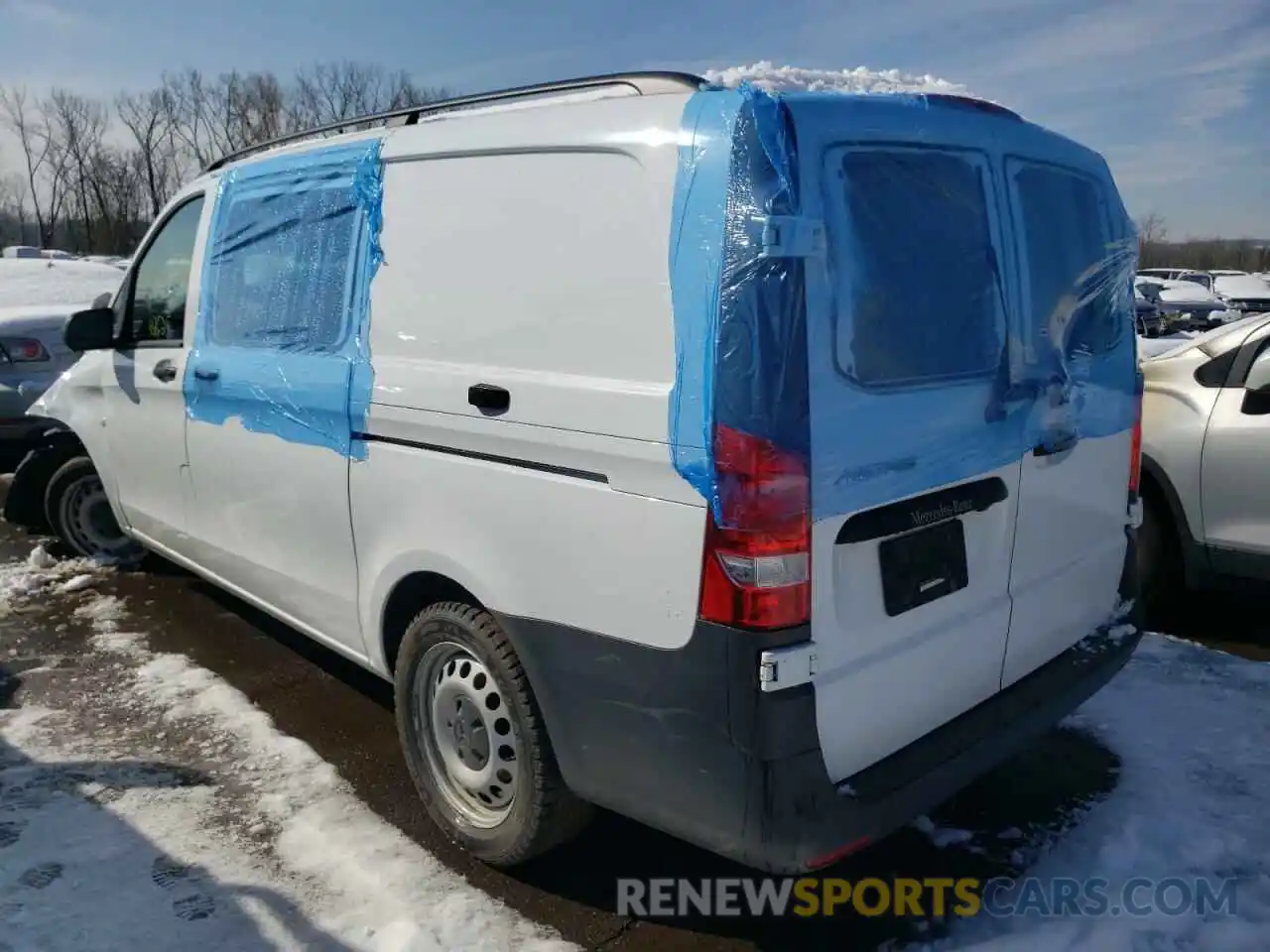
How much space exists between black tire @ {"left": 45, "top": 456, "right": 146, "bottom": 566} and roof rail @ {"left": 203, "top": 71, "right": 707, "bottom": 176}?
2668 mm

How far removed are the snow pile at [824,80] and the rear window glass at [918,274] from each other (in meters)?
0.23

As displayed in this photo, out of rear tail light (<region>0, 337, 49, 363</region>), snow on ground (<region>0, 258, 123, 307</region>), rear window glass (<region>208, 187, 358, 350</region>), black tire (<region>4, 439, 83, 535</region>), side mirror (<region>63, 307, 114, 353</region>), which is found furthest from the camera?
snow on ground (<region>0, 258, 123, 307</region>)

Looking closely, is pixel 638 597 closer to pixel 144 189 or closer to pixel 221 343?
pixel 221 343

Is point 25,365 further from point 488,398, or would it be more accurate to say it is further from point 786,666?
point 786,666

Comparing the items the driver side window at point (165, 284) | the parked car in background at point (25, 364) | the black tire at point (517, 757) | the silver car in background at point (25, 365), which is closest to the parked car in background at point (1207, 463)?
the black tire at point (517, 757)

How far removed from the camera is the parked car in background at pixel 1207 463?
174 inches

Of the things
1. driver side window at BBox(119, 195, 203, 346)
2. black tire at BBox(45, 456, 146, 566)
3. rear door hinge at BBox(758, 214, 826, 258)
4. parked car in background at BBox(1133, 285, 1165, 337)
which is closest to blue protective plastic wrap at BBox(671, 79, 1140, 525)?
rear door hinge at BBox(758, 214, 826, 258)

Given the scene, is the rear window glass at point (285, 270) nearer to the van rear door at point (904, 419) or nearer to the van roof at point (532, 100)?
the van roof at point (532, 100)

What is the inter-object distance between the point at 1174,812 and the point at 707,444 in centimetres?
228

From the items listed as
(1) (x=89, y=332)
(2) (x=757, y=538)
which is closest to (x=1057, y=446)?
(2) (x=757, y=538)

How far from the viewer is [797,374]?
211cm

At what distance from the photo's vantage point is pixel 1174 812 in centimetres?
319

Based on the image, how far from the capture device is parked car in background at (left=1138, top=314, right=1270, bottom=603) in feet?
14.5

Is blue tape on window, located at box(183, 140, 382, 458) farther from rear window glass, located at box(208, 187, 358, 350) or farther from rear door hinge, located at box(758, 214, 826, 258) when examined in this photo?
rear door hinge, located at box(758, 214, 826, 258)
